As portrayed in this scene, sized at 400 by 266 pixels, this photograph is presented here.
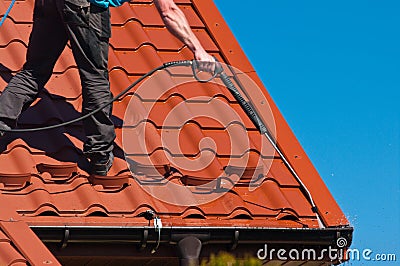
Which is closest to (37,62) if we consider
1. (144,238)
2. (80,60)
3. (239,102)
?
(80,60)

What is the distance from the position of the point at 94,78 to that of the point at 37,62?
0.45 meters

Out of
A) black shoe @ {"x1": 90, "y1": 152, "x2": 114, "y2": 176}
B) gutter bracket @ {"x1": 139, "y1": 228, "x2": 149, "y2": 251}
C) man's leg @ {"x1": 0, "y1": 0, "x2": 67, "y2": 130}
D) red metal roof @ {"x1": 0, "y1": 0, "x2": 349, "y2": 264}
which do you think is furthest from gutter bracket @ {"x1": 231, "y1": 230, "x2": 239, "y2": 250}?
man's leg @ {"x1": 0, "y1": 0, "x2": 67, "y2": 130}

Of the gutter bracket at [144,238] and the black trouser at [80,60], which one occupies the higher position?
the black trouser at [80,60]

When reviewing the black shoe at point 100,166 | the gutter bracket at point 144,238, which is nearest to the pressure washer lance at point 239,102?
the black shoe at point 100,166

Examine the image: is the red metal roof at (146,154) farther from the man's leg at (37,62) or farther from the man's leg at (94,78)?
the man's leg at (37,62)

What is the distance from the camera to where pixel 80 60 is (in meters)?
7.27

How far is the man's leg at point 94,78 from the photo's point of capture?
23.7 ft

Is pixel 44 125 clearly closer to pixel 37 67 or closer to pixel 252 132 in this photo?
pixel 37 67

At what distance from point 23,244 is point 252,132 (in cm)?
247

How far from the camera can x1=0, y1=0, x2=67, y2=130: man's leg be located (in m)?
7.29

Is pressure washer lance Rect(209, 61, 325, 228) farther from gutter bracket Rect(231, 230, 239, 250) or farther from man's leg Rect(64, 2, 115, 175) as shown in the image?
man's leg Rect(64, 2, 115, 175)

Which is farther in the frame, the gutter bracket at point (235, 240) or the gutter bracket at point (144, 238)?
the gutter bracket at point (235, 240)

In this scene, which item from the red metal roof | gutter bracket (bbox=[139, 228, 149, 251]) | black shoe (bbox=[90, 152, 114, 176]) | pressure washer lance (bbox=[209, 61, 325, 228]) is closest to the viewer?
gutter bracket (bbox=[139, 228, 149, 251])

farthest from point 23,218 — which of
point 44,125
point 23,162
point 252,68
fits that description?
point 252,68
